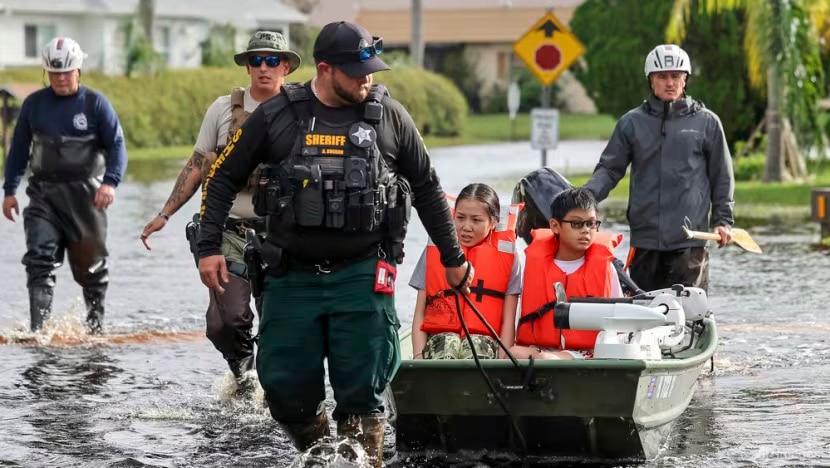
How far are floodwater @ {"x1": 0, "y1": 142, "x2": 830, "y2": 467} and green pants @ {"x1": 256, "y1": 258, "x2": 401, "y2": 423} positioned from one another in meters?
1.14

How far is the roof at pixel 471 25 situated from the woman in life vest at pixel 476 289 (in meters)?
63.2

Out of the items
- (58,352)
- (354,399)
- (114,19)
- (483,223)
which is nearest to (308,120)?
(354,399)

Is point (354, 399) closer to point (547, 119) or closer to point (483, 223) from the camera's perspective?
point (483, 223)

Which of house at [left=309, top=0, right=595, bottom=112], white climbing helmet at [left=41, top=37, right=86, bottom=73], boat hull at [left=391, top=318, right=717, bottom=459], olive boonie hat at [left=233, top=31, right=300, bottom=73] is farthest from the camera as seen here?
house at [left=309, top=0, right=595, bottom=112]

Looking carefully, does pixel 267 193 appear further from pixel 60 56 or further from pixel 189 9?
pixel 189 9

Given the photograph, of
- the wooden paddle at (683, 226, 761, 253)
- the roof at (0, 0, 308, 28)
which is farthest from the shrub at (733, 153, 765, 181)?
the roof at (0, 0, 308, 28)

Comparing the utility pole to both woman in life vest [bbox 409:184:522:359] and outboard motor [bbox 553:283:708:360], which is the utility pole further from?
outboard motor [bbox 553:283:708:360]

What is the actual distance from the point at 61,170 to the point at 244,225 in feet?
10.4

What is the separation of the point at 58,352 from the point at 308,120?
206 inches

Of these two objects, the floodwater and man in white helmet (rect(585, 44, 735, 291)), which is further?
man in white helmet (rect(585, 44, 735, 291))

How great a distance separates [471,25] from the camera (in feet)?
242

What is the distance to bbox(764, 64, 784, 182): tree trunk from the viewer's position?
25.9 metres

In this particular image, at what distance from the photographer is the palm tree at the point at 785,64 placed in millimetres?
25094

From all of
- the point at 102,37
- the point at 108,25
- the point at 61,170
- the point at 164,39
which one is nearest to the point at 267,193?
the point at 61,170
